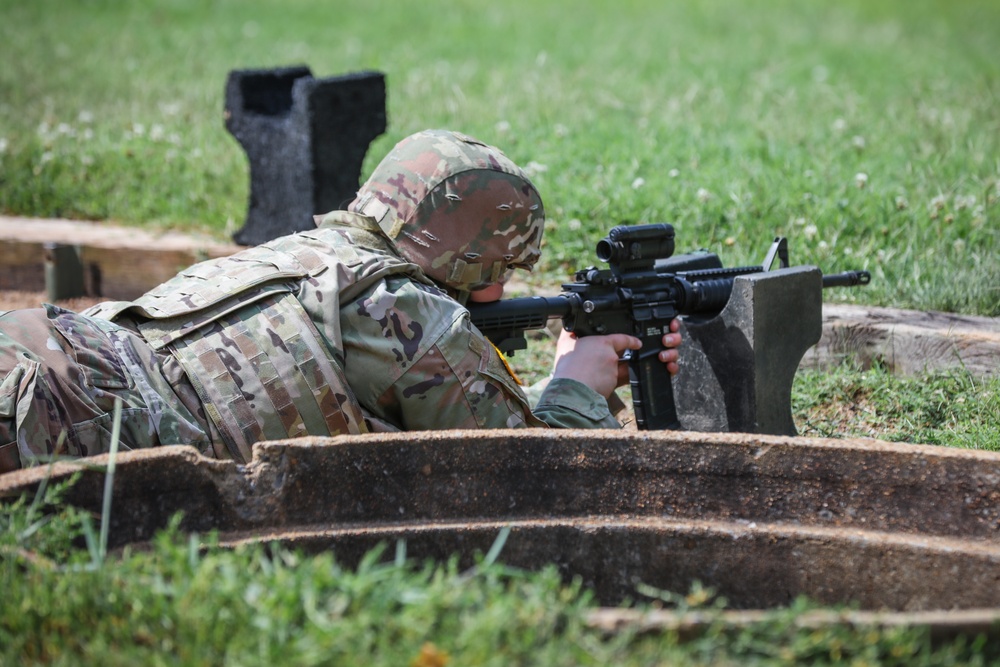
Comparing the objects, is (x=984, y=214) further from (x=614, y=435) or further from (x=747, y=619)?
(x=747, y=619)

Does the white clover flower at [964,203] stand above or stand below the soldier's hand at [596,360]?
above

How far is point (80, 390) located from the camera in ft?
8.73

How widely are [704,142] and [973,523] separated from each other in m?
4.62

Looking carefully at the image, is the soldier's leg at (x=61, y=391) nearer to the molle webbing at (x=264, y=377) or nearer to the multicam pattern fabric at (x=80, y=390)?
the multicam pattern fabric at (x=80, y=390)

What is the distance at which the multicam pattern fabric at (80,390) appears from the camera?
256 centimetres

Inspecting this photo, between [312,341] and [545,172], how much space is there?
3219mm

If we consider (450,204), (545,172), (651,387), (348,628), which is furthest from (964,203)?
(348,628)

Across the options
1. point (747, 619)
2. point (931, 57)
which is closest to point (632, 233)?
point (747, 619)

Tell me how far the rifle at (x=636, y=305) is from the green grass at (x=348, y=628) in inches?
67.2

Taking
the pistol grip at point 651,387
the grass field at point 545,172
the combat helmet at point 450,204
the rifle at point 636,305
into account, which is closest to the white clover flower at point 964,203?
the grass field at point 545,172

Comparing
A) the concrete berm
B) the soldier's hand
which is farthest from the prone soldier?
the concrete berm

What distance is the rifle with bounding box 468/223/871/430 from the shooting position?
11.4 ft

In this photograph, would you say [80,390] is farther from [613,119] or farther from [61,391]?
[613,119]

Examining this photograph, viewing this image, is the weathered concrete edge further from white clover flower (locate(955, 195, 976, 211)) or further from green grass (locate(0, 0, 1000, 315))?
white clover flower (locate(955, 195, 976, 211))
